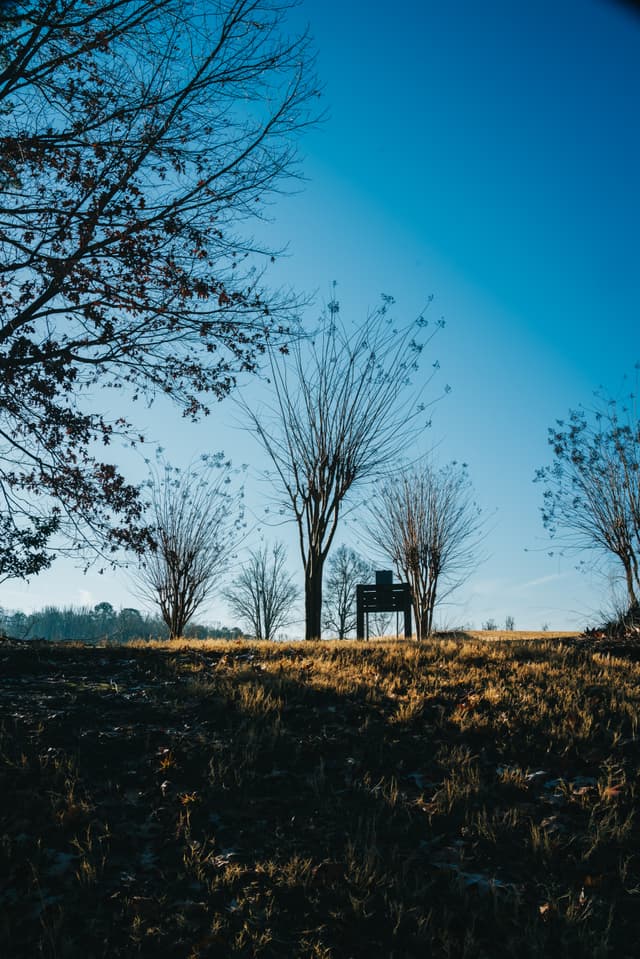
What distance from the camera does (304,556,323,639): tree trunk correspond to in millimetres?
13852

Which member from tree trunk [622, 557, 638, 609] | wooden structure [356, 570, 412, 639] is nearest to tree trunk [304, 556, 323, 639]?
wooden structure [356, 570, 412, 639]

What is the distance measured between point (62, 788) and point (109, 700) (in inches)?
82.9

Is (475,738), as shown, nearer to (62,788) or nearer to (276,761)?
(276,761)

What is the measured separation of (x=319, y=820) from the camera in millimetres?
4457

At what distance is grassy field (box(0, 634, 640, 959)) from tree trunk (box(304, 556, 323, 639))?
6335mm

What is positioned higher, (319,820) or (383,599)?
(383,599)

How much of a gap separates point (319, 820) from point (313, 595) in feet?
30.9

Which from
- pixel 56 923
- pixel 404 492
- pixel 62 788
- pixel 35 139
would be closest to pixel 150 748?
pixel 62 788

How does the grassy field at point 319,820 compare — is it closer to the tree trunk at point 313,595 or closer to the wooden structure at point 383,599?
the tree trunk at point 313,595

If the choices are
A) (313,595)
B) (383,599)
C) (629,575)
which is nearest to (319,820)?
(313,595)

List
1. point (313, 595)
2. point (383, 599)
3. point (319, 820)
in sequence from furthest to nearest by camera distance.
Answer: point (383, 599) → point (313, 595) → point (319, 820)

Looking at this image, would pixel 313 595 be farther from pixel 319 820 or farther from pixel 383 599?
pixel 319 820

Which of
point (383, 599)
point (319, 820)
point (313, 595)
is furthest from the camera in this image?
point (383, 599)

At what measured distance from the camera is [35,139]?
26.7 ft
